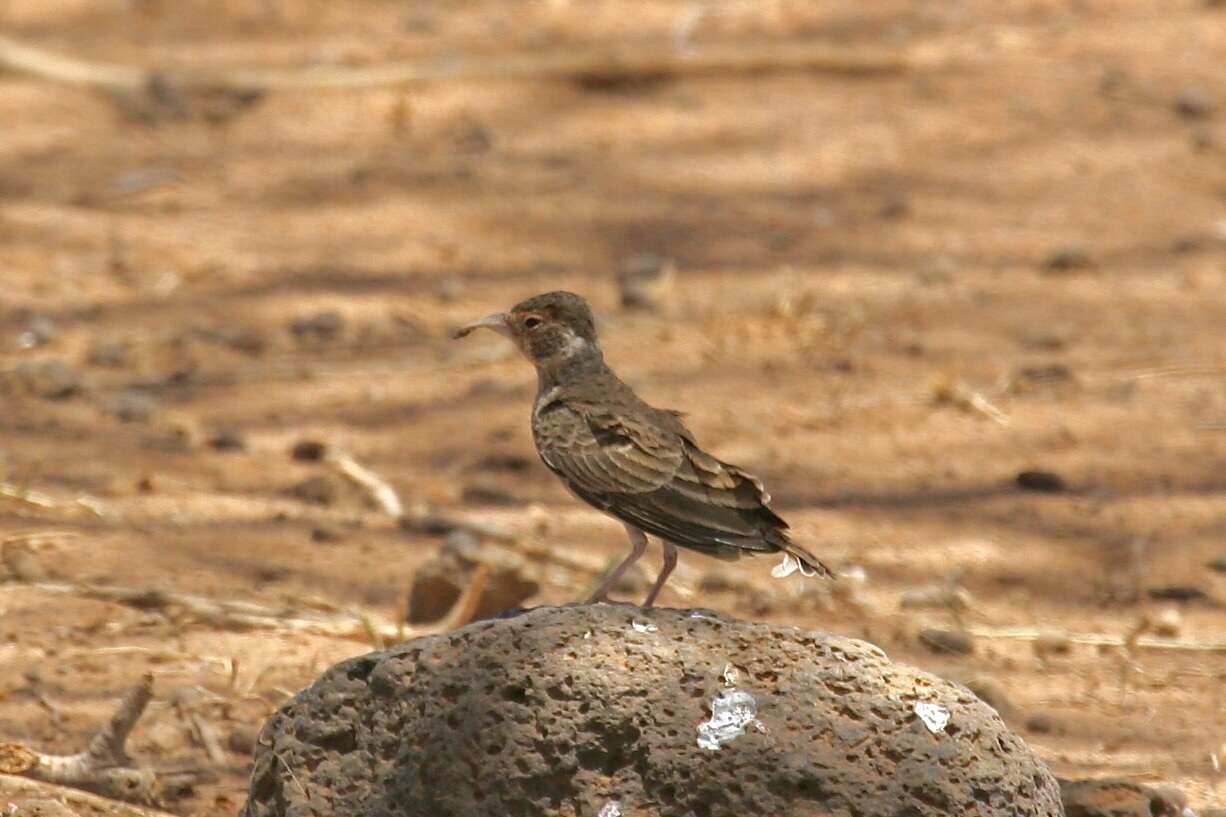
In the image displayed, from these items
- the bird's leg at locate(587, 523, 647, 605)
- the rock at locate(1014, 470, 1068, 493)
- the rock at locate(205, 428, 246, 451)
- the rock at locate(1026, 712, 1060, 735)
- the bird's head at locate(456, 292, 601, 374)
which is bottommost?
the rock at locate(1014, 470, 1068, 493)

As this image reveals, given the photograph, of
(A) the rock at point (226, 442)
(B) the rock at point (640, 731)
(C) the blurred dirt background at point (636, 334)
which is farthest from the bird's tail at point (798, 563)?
(A) the rock at point (226, 442)

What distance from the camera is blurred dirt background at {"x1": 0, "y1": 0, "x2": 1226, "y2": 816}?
6176mm

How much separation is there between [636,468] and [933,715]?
3.43ft

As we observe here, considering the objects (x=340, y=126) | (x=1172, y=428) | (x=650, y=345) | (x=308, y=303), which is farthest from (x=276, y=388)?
(x=1172, y=428)

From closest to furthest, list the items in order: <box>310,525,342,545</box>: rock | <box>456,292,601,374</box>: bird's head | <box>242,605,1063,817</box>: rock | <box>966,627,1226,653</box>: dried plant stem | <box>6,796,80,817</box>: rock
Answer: <box>242,605,1063,817</box>: rock, <box>6,796,80,817</box>: rock, <box>456,292,601,374</box>: bird's head, <box>966,627,1226,653</box>: dried plant stem, <box>310,525,342,545</box>: rock

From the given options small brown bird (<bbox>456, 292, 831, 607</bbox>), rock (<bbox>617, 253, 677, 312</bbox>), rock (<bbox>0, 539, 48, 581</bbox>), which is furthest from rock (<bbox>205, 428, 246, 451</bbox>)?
small brown bird (<bbox>456, 292, 831, 607</bbox>)

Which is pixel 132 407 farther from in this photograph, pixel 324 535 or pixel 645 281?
pixel 645 281

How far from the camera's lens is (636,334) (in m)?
8.77

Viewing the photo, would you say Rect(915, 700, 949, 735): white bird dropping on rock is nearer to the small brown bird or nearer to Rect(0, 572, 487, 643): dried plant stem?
the small brown bird

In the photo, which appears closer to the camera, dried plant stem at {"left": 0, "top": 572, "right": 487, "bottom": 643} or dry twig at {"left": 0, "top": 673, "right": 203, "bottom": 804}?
dry twig at {"left": 0, "top": 673, "right": 203, "bottom": 804}

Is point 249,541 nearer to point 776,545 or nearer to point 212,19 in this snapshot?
point 776,545

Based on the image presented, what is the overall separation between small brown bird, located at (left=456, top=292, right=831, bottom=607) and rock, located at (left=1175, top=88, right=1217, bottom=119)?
20.8 feet

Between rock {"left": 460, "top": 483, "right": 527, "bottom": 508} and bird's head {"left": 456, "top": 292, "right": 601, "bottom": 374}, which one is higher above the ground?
bird's head {"left": 456, "top": 292, "right": 601, "bottom": 374}

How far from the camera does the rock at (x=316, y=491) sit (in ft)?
23.3
